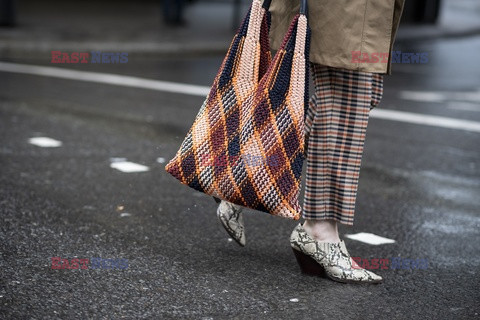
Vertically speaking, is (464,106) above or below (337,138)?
below

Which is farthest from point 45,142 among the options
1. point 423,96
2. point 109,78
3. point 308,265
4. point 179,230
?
point 423,96

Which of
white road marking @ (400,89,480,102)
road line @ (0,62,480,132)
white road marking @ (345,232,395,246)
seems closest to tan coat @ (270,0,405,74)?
white road marking @ (345,232,395,246)

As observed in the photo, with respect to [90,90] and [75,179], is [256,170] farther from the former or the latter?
[90,90]

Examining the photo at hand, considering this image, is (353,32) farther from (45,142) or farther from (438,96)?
(438,96)

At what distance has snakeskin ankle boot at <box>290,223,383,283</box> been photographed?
3514 mm

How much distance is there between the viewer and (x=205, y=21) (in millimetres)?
19109

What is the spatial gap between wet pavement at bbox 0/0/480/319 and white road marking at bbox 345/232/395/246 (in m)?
0.05

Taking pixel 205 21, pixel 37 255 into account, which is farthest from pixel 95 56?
pixel 37 255

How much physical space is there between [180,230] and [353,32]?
4.43ft

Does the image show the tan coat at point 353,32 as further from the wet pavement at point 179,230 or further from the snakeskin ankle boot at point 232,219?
the wet pavement at point 179,230

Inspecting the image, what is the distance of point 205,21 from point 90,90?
10.4m

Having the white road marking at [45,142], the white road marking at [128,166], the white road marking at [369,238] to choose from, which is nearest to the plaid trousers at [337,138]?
A: the white road marking at [369,238]

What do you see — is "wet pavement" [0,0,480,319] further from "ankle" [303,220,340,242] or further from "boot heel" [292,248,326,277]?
"ankle" [303,220,340,242]

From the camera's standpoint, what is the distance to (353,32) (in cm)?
334
